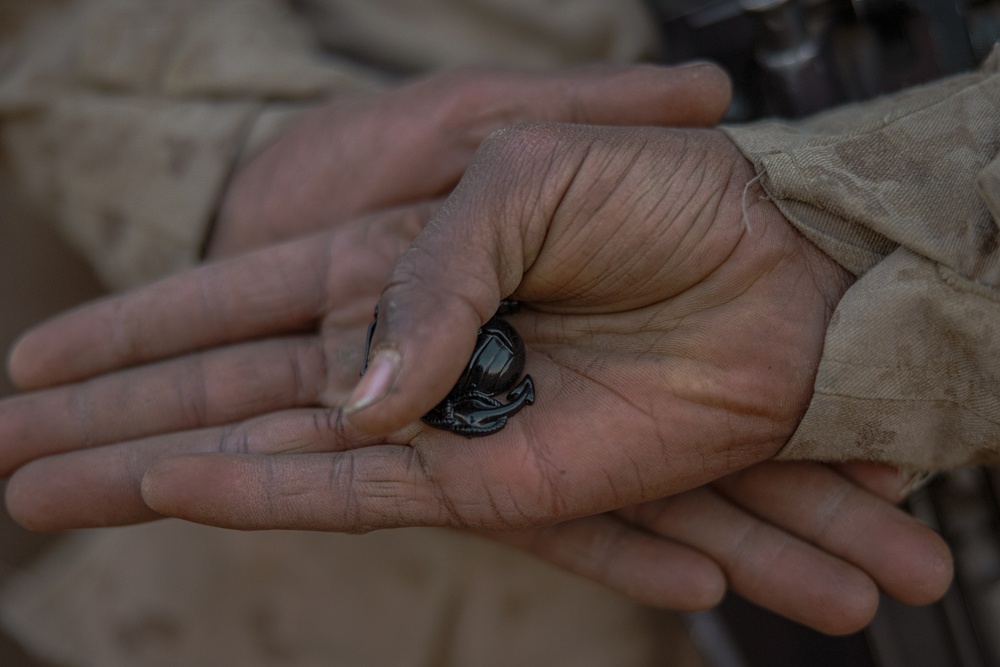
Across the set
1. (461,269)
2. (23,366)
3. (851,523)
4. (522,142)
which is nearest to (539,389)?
(461,269)

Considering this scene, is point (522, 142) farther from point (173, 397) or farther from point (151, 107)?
point (151, 107)

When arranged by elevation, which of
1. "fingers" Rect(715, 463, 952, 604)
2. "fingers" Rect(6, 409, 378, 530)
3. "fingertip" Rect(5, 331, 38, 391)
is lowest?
"fingers" Rect(715, 463, 952, 604)

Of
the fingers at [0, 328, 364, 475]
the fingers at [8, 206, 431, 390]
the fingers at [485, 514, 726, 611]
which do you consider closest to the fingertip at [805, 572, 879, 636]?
the fingers at [485, 514, 726, 611]

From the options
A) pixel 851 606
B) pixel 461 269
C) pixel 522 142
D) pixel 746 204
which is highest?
pixel 522 142

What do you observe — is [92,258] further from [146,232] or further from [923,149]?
[923,149]

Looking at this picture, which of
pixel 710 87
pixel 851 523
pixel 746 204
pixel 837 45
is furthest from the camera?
pixel 837 45

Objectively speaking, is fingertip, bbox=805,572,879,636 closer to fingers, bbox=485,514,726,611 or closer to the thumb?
fingers, bbox=485,514,726,611

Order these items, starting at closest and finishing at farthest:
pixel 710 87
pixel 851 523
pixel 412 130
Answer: pixel 851 523 → pixel 710 87 → pixel 412 130

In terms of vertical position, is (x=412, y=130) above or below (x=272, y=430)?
above

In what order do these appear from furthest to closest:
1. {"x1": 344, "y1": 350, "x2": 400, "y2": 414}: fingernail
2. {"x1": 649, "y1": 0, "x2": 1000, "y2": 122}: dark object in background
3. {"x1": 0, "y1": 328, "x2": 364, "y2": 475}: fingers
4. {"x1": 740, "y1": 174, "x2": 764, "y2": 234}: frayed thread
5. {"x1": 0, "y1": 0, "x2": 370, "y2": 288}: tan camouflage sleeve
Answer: {"x1": 0, "y1": 0, "x2": 370, "y2": 288}: tan camouflage sleeve, {"x1": 649, "y1": 0, "x2": 1000, "y2": 122}: dark object in background, {"x1": 0, "y1": 328, "x2": 364, "y2": 475}: fingers, {"x1": 740, "y1": 174, "x2": 764, "y2": 234}: frayed thread, {"x1": 344, "y1": 350, "x2": 400, "y2": 414}: fingernail
